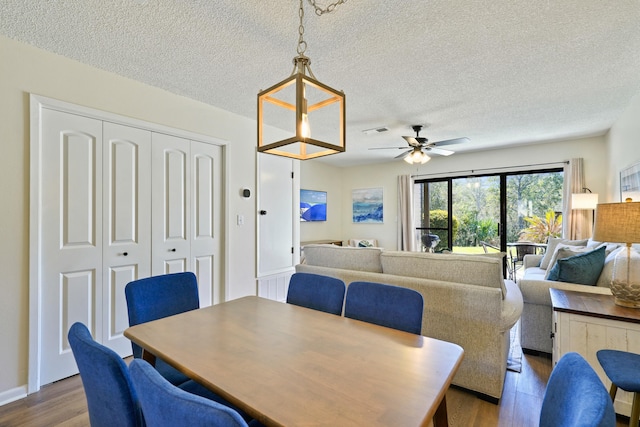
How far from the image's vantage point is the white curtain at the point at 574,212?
14.8 ft

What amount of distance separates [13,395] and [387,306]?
2.59m

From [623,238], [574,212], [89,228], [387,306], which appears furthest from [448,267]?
[574,212]

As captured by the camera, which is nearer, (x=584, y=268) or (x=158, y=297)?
(x=158, y=297)

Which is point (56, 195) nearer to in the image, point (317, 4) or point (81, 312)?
point (81, 312)

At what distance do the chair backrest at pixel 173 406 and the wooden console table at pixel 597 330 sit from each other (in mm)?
2144

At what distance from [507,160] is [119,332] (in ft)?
19.6

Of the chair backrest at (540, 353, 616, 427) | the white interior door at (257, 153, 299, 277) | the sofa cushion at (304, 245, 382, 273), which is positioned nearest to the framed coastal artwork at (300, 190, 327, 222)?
the white interior door at (257, 153, 299, 277)

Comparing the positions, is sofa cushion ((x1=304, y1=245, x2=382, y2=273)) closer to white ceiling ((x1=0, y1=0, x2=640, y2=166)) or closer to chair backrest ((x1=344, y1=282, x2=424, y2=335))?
chair backrest ((x1=344, y1=282, x2=424, y2=335))

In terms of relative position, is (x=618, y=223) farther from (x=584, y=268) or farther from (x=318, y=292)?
(x=318, y=292)

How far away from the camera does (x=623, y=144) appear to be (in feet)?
11.3

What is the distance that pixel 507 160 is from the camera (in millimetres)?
5238

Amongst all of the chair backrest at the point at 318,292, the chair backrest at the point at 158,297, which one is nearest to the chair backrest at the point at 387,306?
the chair backrest at the point at 318,292

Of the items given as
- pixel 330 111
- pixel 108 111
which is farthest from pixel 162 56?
pixel 330 111

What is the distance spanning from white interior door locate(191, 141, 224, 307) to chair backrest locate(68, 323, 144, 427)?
227 centimetres
